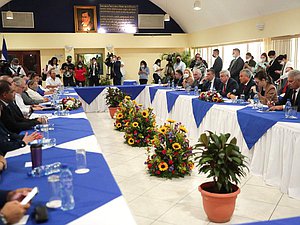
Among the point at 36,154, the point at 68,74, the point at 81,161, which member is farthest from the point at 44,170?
the point at 68,74

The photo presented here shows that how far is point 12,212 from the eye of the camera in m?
1.30

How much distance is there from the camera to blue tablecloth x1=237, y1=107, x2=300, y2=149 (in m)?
3.36

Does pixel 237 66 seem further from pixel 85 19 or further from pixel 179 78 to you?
pixel 85 19

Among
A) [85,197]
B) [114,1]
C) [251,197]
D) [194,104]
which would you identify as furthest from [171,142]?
[114,1]

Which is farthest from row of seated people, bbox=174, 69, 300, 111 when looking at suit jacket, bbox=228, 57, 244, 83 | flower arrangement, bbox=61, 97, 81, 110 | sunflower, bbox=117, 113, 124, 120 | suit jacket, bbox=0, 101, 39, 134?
suit jacket, bbox=0, 101, 39, 134

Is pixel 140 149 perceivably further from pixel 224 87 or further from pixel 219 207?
pixel 219 207

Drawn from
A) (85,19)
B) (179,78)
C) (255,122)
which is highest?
(85,19)

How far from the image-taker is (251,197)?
313cm

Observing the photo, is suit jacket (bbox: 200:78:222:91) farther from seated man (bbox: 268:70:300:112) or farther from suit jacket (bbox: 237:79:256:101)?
seated man (bbox: 268:70:300:112)

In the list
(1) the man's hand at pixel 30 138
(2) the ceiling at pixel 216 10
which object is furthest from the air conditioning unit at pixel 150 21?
(1) the man's hand at pixel 30 138

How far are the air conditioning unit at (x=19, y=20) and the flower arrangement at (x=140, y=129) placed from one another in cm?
862

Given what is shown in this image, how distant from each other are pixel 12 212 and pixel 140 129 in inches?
149

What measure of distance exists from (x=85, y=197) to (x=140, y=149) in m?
3.36

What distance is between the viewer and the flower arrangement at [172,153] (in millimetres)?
3623
